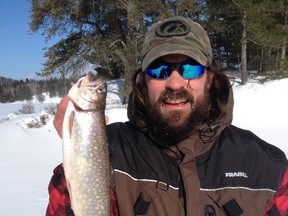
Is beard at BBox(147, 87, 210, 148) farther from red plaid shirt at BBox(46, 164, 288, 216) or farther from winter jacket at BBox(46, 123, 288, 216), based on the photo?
red plaid shirt at BBox(46, 164, 288, 216)

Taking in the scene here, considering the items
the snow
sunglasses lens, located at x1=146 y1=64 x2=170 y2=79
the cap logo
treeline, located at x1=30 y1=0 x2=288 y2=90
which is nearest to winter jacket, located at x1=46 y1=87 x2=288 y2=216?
sunglasses lens, located at x1=146 y1=64 x2=170 y2=79

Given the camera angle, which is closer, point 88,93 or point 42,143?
point 88,93

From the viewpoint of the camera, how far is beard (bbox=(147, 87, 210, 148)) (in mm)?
2305

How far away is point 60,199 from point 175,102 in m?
0.91

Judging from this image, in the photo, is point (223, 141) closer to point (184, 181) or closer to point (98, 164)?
point (184, 181)

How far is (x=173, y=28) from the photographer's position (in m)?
2.42

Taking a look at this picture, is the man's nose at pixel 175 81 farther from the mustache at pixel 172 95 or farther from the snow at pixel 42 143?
the snow at pixel 42 143

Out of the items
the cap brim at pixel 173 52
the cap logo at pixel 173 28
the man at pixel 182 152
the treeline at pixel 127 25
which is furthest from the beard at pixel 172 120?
the treeline at pixel 127 25

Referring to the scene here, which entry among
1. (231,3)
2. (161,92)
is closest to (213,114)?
(161,92)

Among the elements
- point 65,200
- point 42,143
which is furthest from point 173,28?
point 42,143

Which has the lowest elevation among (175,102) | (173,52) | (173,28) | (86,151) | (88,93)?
(86,151)

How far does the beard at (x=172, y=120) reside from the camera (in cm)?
230

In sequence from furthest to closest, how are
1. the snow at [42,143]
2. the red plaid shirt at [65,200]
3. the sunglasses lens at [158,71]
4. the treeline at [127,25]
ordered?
the treeline at [127,25] → the snow at [42,143] → the sunglasses lens at [158,71] → the red plaid shirt at [65,200]

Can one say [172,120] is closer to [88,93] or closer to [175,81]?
[175,81]
